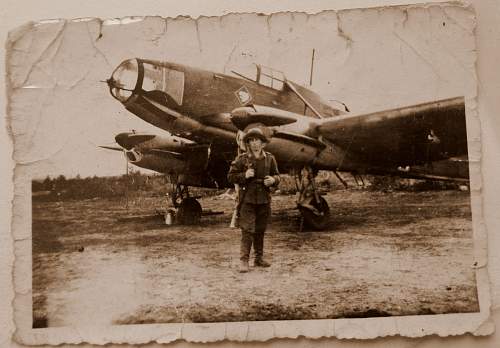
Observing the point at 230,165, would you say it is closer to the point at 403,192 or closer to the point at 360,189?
the point at 360,189

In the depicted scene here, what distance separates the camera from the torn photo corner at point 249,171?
188 cm

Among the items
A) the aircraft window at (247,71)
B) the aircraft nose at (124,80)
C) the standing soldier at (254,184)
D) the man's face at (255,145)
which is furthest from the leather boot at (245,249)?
the aircraft nose at (124,80)

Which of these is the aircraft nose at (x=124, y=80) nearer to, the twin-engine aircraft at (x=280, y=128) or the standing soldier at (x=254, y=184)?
the twin-engine aircraft at (x=280, y=128)

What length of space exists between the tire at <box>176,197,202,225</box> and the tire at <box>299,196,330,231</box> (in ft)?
1.32

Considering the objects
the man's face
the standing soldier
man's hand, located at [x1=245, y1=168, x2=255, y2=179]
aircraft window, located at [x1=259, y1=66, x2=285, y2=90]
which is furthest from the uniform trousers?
aircraft window, located at [x1=259, y1=66, x2=285, y2=90]

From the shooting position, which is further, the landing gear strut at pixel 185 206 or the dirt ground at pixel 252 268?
the landing gear strut at pixel 185 206

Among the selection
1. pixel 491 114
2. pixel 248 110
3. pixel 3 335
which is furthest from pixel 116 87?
pixel 491 114

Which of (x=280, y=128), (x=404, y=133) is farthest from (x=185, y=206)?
(x=404, y=133)

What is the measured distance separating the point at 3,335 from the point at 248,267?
36.7 inches

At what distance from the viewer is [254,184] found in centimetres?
194

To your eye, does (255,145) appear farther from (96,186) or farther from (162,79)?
(96,186)

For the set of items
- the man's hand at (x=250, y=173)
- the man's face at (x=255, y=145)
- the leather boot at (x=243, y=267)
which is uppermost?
the man's face at (x=255, y=145)

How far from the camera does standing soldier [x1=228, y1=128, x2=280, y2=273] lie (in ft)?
6.31

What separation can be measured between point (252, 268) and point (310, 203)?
13.3 inches
